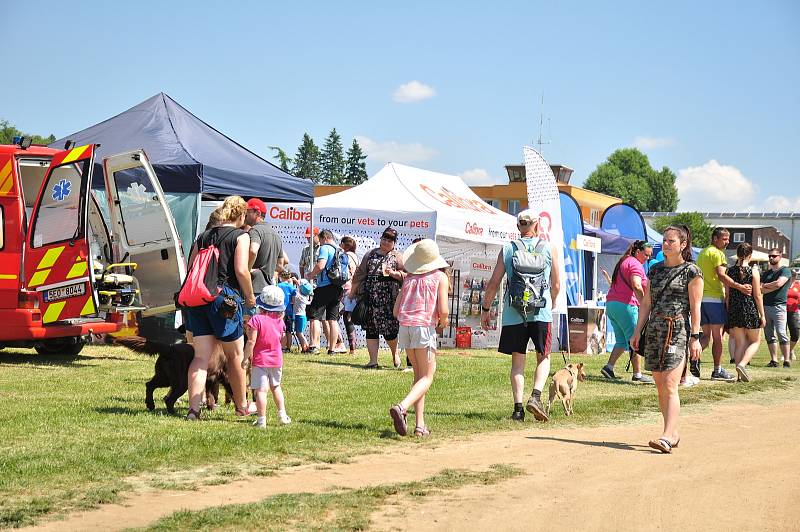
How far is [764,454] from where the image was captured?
7762 millimetres

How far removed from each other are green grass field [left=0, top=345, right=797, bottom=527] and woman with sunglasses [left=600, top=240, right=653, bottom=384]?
0.61 m

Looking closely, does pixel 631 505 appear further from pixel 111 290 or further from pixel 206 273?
pixel 111 290

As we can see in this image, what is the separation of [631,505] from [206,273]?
150 inches

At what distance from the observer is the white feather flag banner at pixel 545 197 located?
17.4m

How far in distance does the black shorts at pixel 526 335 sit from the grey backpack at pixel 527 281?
107mm

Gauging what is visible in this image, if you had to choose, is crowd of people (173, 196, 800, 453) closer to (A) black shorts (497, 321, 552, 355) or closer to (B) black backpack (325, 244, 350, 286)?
(A) black shorts (497, 321, 552, 355)

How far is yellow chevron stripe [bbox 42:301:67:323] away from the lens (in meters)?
12.4

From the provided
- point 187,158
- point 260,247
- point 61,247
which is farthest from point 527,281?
point 187,158

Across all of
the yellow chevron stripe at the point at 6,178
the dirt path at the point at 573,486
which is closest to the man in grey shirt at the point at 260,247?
the dirt path at the point at 573,486

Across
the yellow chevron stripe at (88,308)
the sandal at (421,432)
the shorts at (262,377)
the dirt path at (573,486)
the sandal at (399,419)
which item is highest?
the yellow chevron stripe at (88,308)

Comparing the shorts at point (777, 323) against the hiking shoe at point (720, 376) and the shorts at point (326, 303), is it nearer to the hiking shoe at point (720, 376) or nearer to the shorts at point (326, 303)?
the hiking shoe at point (720, 376)

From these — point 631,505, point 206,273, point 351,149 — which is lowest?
point 631,505

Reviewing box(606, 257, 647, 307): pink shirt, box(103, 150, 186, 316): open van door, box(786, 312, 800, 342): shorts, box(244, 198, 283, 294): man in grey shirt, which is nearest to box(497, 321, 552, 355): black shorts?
box(244, 198, 283, 294): man in grey shirt

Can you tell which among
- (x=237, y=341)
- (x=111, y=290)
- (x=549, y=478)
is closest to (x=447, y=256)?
(x=111, y=290)
